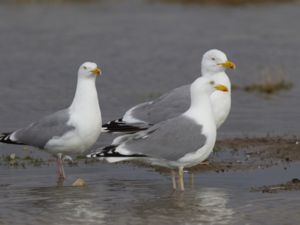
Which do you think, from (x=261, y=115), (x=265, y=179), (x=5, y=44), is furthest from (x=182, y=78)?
(x=265, y=179)

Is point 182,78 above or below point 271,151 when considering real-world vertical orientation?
above

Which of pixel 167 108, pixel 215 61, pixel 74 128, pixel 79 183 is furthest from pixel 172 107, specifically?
pixel 79 183

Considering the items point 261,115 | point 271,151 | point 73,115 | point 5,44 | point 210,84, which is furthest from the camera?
point 5,44

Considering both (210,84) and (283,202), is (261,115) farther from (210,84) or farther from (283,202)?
(283,202)

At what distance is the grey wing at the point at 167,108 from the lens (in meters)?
12.3

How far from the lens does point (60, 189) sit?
36.5 ft

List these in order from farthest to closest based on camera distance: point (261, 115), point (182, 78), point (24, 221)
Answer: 1. point (182, 78)
2. point (261, 115)
3. point (24, 221)

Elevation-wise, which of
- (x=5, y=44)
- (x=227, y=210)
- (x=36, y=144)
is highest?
(x=5, y=44)

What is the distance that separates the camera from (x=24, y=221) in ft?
30.9

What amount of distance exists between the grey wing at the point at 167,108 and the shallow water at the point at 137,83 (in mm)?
695

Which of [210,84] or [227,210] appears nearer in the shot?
[227,210]

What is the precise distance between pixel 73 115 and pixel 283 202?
3.32m

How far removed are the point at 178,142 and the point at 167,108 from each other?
5.49 feet

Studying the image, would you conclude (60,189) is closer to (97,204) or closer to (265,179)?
(97,204)
